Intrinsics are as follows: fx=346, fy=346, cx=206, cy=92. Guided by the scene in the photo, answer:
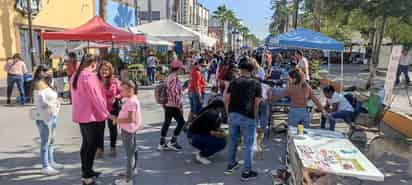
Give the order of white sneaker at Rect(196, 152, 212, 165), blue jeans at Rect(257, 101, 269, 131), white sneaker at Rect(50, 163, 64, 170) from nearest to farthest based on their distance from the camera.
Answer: white sneaker at Rect(50, 163, 64, 170), white sneaker at Rect(196, 152, 212, 165), blue jeans at Rect(257, 101, 269, 131)

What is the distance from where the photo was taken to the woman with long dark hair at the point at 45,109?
15.3ft

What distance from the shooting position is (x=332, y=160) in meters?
3.64

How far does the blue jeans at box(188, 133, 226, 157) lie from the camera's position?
18.1ft

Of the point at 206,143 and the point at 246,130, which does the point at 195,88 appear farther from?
the point at 246,130

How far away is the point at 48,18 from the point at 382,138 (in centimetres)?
→ 1863

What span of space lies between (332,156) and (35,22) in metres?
18.0

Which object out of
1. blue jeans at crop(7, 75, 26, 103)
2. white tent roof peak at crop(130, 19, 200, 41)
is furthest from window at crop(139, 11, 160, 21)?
blue jeans at crop(7, 75, 26, 103)

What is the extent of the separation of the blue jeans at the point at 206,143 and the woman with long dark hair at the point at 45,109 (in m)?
2.08

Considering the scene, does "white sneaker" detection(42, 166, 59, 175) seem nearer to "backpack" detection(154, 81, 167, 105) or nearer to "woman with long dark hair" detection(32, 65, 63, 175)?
"woman with long dark hair" detection(32, 65, 63, 175)

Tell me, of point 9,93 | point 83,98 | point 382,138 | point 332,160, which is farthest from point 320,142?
point 9,93

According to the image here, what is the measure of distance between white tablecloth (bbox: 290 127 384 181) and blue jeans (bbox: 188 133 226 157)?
1.40 m

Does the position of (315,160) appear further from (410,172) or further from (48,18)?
(48,18)

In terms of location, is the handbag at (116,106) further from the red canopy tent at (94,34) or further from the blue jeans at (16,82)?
the blue jeans at (16,82)

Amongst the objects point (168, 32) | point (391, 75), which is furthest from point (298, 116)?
point (168, 32)
